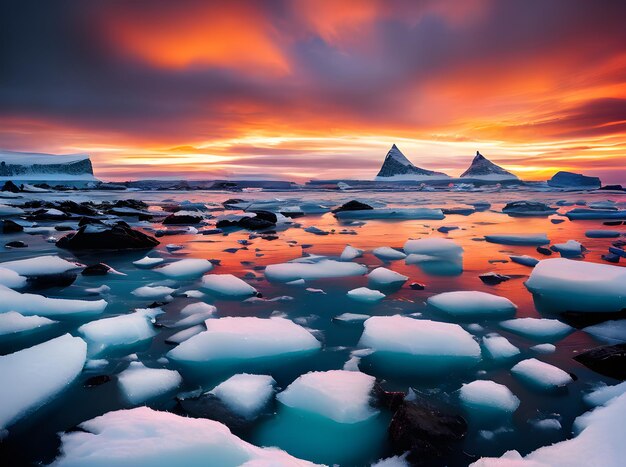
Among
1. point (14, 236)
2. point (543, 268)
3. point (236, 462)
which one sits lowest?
point (14, 236)

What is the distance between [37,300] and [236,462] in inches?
94.2

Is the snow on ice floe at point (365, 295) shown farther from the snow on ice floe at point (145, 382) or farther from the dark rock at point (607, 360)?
the snow on ice floe at point (145, 382)

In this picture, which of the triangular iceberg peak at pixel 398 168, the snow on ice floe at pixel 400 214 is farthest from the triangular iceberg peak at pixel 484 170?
the snow on ice floe at pixel 400 214

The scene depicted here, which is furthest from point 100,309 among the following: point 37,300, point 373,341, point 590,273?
point 590,273

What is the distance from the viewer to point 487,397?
1.74 m

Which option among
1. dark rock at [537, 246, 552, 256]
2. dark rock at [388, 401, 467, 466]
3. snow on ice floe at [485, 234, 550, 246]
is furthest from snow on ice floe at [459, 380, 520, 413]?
snow on ice floe at [485, 234, 550, 246]

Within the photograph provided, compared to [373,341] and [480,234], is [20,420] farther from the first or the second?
[480,234]

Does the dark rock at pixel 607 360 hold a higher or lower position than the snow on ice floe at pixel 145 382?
higher

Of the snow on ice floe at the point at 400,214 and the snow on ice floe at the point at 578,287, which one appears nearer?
the snow on ice floe at the point at 578,287

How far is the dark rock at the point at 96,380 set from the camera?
1.85m

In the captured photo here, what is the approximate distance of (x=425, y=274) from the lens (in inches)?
161

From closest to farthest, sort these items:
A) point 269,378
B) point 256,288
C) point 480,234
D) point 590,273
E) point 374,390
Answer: point 374,390 → point 269,378 → point 590,273 → point 256,288 → point 480,234

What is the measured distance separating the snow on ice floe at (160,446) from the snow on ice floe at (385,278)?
2.45 metres

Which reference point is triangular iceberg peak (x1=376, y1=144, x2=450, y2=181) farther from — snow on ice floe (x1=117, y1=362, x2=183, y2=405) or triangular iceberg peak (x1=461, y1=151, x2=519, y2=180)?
snow on ice floe (x1=117, y1=362, x2=183, y2=405)
